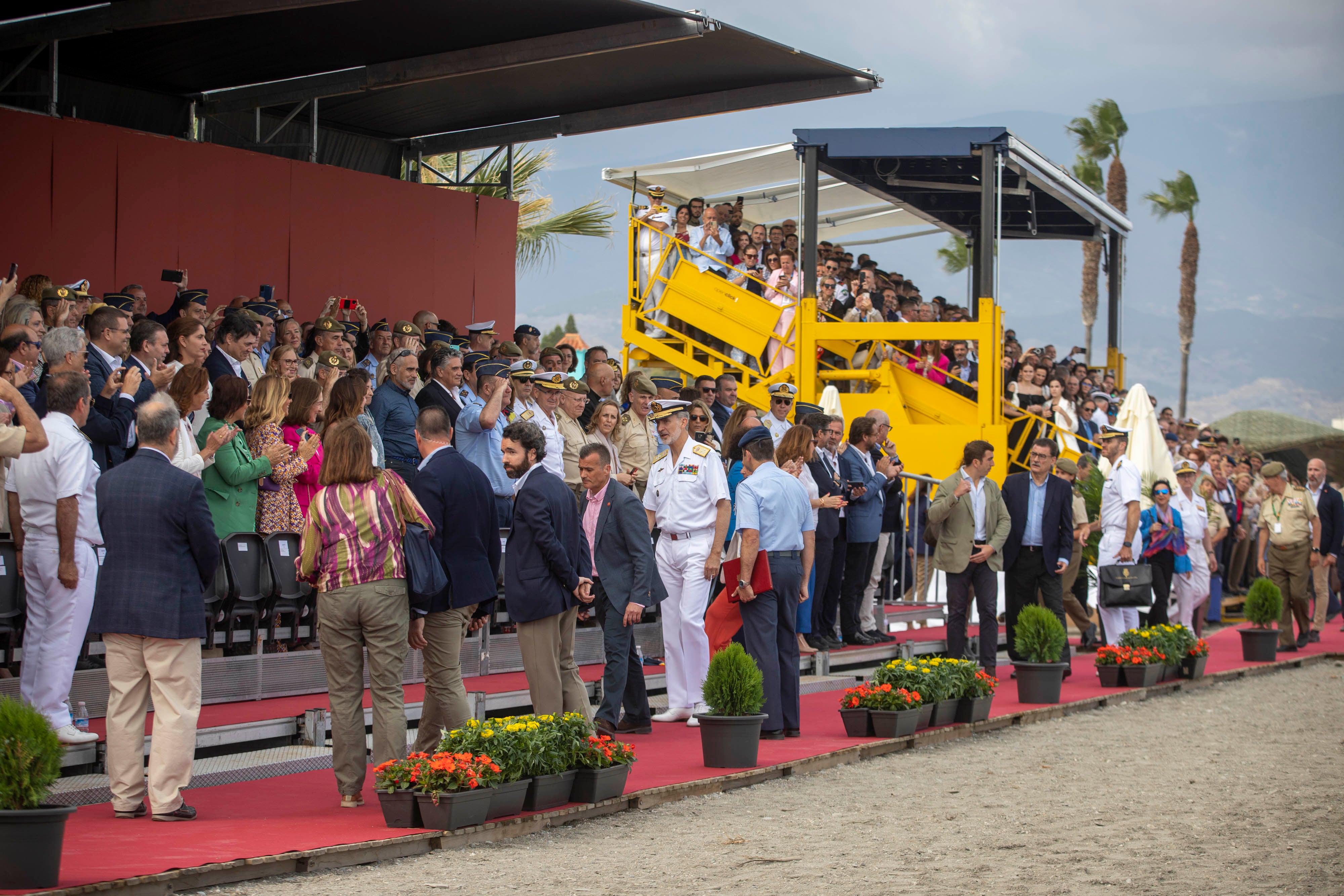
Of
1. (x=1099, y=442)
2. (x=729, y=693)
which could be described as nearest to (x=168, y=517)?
(x=729, y=693)

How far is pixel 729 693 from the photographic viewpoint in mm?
7824

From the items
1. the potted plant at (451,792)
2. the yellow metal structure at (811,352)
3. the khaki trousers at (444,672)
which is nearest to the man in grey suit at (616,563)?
the khaki trousers at (444,672)

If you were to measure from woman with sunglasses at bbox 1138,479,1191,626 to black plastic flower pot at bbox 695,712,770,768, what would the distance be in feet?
22.5

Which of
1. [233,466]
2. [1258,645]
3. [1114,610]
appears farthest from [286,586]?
[1258,645]

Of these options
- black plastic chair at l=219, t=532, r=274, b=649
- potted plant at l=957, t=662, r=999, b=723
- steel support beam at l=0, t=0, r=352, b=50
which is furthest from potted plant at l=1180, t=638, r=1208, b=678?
steel support beam at l=0, t=0, r=352, b=50

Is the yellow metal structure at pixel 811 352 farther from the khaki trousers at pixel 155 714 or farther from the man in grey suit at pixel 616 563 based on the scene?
the khaki trousers at pixel 155 714

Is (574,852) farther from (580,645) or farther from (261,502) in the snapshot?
(580,645)

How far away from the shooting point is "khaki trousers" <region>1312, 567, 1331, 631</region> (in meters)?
16.7

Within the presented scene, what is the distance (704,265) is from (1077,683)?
283 inches

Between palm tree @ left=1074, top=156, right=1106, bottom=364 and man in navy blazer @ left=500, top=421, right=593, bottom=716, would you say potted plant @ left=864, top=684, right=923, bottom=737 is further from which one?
palm tree @ left=1074, top=156, right=1106, bottom=364

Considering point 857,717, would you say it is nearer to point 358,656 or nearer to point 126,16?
point 358,656

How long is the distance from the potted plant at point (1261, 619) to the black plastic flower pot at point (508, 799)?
34.0ft

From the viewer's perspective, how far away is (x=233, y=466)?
7840 millimetres

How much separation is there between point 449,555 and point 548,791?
127 cm
